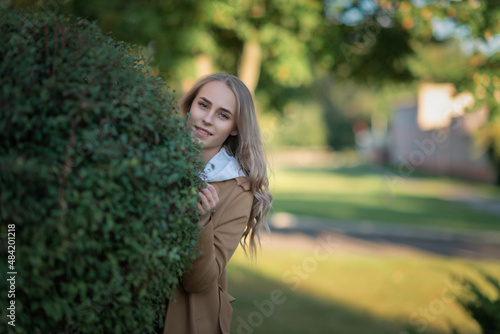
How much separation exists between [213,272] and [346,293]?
5803 millimetres

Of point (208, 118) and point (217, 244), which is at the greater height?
point (208, 118)

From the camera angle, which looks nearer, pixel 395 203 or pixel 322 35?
pixel 322 35

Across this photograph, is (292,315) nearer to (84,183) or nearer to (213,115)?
(213,115)

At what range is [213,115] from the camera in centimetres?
261

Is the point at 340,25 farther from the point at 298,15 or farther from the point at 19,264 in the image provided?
the point at 19,264

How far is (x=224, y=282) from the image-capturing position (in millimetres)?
2660

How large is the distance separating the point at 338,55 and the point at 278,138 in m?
61.3

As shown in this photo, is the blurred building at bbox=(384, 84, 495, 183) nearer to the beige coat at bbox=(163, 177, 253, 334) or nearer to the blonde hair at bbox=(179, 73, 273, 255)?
the blonde hair at bbox=(179, 73, 273, 255)

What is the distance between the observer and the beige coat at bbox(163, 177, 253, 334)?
2.14 meters

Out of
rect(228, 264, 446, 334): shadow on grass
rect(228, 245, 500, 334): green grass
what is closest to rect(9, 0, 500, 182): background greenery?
rect(228, 245, 500, 334): green grass

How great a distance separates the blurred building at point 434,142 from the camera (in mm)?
26953

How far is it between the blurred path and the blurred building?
28.3 ft

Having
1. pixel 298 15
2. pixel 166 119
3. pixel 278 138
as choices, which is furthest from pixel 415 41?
pixel 278 138

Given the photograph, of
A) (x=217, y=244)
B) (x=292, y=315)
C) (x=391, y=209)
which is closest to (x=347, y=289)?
(x=292, y=315)
